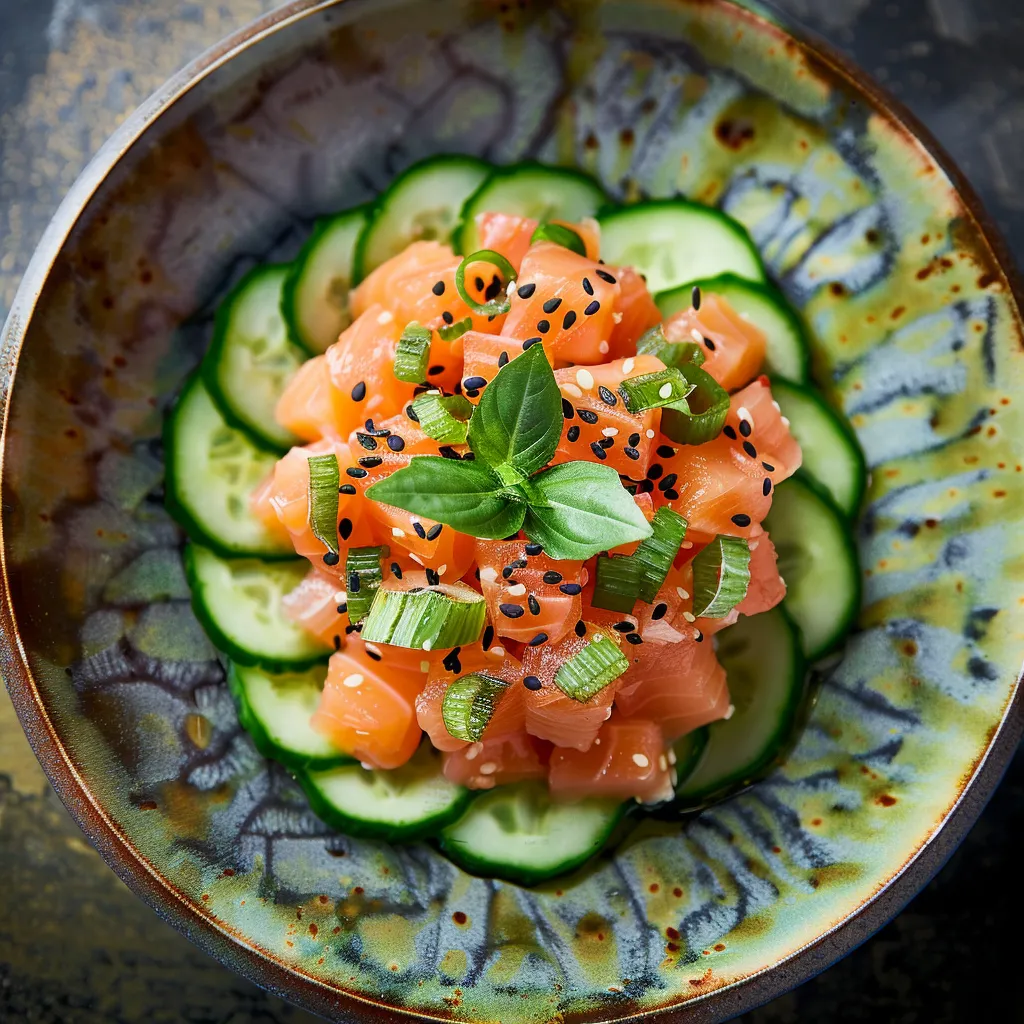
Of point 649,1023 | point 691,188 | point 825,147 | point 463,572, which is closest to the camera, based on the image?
point 649,1023

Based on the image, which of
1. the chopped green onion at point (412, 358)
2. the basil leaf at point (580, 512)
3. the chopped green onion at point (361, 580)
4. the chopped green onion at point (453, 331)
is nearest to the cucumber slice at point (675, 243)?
the chopped green onion at point (453, 331)

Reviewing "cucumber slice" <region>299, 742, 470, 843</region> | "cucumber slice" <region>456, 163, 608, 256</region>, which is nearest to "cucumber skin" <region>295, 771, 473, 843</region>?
"cucumber slice" <region>299, 742, 470, 843</region>

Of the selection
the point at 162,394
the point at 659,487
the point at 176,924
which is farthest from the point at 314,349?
the point at 176,924

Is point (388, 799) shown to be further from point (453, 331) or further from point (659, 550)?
point (453, 331)

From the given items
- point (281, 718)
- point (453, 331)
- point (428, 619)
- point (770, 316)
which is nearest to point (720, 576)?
point (428, 619)

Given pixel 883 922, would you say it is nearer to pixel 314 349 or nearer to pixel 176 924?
pixel 176 924

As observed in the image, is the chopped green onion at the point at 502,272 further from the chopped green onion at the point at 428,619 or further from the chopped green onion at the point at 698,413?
the chopped green onion at the point at 428,619
